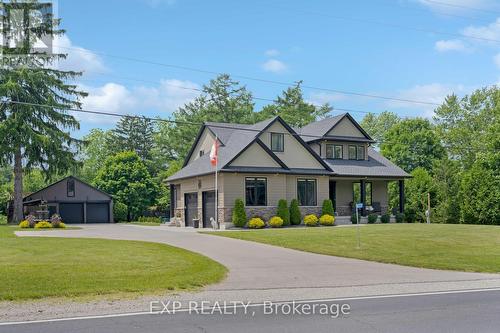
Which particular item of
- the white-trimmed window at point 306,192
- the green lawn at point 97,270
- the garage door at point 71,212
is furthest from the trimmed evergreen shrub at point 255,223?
the garage door at point 71,212

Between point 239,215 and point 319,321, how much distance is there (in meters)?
23.7

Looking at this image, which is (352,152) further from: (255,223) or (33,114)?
(33,114)

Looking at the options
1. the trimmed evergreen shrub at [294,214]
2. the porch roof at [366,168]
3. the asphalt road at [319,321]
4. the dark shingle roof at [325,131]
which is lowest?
the asphalt road at [319,321]

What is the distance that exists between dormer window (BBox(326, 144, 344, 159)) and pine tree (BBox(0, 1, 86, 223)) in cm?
2145

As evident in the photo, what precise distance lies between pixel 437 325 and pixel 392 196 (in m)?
41.0

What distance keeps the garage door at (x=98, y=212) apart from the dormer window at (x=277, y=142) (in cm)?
2449

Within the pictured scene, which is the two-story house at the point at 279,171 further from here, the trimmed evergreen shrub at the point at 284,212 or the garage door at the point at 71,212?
the garage door at the point at 71,212

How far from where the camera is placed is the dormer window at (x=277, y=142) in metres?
35.8

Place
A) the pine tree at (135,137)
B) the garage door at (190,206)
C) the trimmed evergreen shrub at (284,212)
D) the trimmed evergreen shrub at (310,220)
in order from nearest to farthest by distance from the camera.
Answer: the trimmed evergreen shrub at (284,212) → the trimmed evergreen shrub at (310,220) → the garage door at (190,206) → the pine tree at (135,137)

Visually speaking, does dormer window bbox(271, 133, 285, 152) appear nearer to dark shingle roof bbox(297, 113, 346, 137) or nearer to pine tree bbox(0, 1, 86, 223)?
dark shingle roof bbox(297, 113, 346, 137)

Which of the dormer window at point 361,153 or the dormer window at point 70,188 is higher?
the dormer window at point 361,153

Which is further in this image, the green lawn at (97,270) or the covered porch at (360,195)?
the covered porch at (360,195)

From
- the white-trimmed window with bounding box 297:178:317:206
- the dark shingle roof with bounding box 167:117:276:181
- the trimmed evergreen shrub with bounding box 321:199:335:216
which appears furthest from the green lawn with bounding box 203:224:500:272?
the white-trimmed window with bounding box 297:178:317:206

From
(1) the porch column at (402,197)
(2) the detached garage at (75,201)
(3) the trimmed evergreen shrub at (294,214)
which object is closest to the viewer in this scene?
(3) the trimmed evergreen shrub at (294,214)
